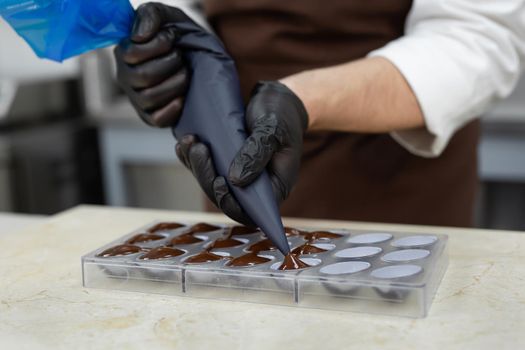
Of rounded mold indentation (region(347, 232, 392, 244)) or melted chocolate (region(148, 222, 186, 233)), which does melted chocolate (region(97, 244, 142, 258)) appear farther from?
rounded mold indentation (region(347, 232, 392, 244))

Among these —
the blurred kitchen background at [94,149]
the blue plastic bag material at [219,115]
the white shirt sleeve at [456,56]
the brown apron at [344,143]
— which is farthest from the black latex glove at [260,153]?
the blurred kitchen background at [94,149]

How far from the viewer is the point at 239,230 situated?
0.85 metres

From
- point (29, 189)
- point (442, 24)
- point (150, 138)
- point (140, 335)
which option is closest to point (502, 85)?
point (442, 24)

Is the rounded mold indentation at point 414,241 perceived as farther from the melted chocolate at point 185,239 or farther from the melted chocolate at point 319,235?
the melted chocolate at point 185,239

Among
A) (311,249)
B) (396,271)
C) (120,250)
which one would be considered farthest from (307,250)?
(120,250)

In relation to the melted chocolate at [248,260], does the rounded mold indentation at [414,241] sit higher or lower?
lower

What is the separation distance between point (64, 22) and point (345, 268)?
0.41 meters

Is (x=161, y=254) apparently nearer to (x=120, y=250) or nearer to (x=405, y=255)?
(x=120, y=250)

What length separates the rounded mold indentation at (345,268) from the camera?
26.6 inches

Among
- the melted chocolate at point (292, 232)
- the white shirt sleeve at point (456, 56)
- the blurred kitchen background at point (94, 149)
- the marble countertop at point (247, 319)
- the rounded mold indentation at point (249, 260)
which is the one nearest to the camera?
the marble countertop at point (247, 319)

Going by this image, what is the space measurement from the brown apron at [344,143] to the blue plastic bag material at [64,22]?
1.34ft

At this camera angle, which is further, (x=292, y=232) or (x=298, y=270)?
(x=292, y=232)

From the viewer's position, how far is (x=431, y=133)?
1.07 meters

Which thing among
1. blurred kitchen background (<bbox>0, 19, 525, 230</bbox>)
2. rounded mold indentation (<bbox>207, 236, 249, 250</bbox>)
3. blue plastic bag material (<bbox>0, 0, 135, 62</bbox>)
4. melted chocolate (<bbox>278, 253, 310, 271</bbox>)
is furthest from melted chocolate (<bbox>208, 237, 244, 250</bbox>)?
blurred kitchen background (<bbox>0, 19, 525, 230</bbox>)
